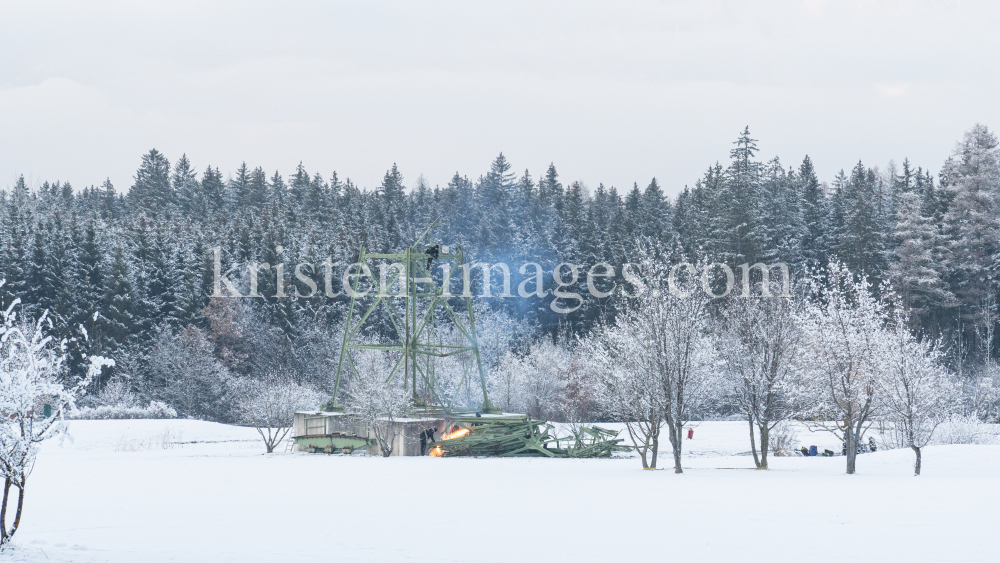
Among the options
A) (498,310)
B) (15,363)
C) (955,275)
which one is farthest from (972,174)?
(15,363)

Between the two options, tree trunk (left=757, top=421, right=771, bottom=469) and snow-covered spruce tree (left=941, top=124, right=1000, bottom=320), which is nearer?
tree trunk (left=757, top=421, right=771, bottom=469)

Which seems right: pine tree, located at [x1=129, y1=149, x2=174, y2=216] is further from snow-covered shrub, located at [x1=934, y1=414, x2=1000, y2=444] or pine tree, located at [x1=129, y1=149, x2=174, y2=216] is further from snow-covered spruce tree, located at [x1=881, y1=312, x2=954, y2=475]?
snow-covered spruce tree, located at [x1=881, y1=312, x2=954, y2=475]

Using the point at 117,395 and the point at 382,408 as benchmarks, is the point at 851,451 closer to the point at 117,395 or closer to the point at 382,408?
the point at 382,408

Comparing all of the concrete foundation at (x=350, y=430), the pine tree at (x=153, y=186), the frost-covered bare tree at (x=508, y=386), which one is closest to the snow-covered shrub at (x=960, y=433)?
the concrete foundation at (x=350, y=430)

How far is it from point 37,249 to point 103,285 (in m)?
6.28

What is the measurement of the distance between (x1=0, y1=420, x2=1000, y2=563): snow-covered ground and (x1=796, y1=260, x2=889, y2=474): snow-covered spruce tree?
216 centimetres

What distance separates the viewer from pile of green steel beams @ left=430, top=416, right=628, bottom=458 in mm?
33656

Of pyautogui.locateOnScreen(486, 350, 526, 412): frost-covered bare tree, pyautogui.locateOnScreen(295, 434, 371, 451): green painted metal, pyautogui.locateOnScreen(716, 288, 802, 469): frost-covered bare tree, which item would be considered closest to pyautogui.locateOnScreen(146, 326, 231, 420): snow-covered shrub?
pyautogui.locateOnScreen(486, 350, 526, 412): frost-covered bare tree

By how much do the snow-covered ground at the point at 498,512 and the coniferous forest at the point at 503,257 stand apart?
30848 millimetres

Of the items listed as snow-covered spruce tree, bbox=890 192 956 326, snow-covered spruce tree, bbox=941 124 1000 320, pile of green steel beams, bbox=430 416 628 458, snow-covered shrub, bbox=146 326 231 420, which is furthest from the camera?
snow-covered spruce tree, bbox=941 124 1000 320

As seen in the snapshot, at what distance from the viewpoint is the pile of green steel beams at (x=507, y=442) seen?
33.7 metres

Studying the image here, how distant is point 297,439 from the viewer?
37.1 metres

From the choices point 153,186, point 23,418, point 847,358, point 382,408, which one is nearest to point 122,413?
point 382,408

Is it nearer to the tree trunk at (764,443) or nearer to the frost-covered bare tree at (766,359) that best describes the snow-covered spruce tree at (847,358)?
the frost-covered bare tree at (766,359)
